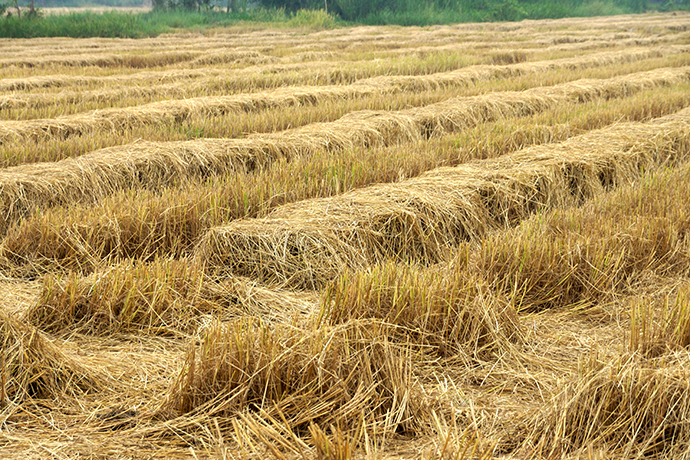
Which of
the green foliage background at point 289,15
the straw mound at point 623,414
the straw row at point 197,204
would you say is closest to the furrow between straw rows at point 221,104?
the straw row at point 197,204

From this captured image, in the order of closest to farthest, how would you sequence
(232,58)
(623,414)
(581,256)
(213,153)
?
(623,414), (581,256), (213,153), (232,58)

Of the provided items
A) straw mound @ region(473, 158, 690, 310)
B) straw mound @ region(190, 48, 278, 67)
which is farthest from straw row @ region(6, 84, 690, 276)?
straw mound @ region(190, 48, 278, 67)

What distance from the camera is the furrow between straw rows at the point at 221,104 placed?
21.5ft

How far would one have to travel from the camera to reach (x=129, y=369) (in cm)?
234

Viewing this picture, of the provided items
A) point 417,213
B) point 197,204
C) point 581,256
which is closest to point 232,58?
point 197,204

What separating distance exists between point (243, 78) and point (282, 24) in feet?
59.1

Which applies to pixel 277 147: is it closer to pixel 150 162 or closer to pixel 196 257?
pixel 150 162

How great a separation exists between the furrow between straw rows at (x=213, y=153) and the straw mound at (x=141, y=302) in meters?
1.87

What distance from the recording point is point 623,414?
1854 mm

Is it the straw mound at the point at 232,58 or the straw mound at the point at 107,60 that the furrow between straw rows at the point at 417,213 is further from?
the straw mound at the point at 107,60

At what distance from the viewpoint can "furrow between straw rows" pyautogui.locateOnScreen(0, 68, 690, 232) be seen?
4.56 m

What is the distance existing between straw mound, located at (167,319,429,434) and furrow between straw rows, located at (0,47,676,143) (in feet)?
16.7

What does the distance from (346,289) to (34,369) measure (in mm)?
1230

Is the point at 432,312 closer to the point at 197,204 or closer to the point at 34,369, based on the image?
the point at 34,369
